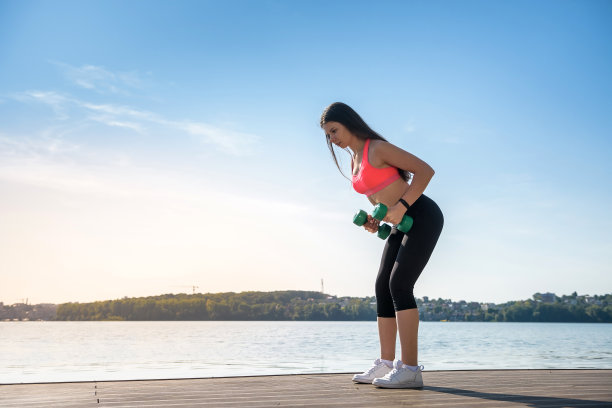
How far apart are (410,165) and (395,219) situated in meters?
0.35

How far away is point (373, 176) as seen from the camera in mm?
3652

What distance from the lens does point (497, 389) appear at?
344cm

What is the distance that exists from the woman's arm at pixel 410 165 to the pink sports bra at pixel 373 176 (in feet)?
0.24

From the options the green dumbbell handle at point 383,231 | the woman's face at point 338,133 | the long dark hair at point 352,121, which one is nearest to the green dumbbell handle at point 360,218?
the green dumbbell handle at point 383,231

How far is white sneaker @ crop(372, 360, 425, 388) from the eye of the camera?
11.2ft

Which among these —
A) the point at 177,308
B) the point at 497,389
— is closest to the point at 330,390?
the point at 497,389

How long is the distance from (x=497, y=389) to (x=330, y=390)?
3.21 feet

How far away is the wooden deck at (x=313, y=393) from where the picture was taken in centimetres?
281

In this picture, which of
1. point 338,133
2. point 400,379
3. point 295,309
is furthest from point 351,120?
point 295,309

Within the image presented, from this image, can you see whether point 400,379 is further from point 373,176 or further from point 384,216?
point 373,176

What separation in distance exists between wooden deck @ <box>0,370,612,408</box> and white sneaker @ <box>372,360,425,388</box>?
0.18 feet

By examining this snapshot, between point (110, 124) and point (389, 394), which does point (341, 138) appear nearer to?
point (389, 394)

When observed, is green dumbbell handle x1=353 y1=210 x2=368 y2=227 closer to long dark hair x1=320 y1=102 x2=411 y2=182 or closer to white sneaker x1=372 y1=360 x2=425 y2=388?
long dark hair x1=320 y1=102 x2=411 y2=182

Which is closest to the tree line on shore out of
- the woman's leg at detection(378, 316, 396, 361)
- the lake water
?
the lake water
